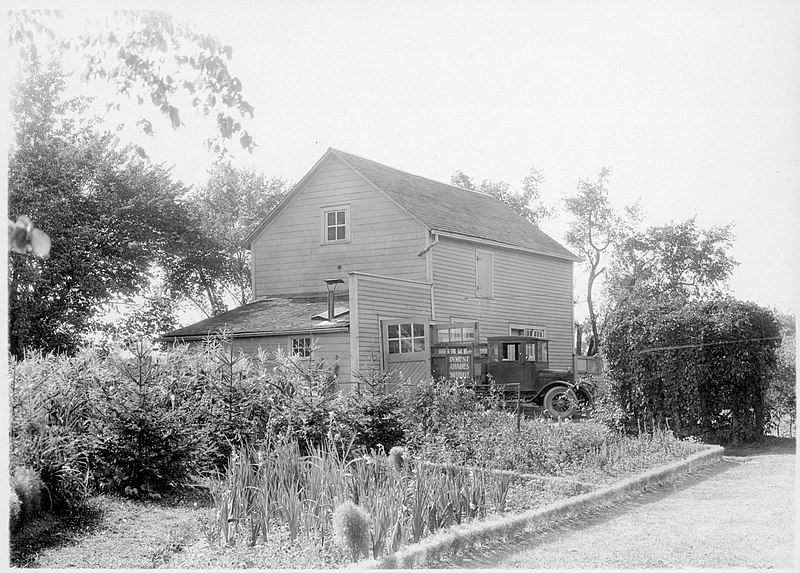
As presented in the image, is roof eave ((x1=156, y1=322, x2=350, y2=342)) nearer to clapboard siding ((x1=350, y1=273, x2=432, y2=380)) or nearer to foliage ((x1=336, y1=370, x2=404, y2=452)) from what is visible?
clapboard siding ((x1=350, y1=273, x2=432, y2=380))

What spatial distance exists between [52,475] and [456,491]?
337cm

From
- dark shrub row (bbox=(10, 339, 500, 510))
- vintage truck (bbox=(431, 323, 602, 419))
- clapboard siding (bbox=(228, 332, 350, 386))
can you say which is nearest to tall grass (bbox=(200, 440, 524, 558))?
dark shrub row (bbox=(10, 339, 500, 510))

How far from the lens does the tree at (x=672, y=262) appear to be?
2539 cm

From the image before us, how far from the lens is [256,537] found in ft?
18.9

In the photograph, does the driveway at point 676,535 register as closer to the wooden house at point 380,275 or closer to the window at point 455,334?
the wooden house at point 380,275

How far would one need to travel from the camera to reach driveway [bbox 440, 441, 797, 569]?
573cm

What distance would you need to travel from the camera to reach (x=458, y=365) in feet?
56.7

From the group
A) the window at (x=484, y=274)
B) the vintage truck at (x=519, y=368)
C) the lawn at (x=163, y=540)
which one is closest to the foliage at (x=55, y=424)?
the lawn at (x=163, y=540)

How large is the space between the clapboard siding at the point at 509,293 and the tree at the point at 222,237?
607 centimetres

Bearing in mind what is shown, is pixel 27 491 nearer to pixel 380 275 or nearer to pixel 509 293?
pixel 380 275

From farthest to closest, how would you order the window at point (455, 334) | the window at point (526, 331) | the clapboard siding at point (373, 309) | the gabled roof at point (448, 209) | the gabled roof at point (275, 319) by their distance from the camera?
the window at point (526, 331), the gabled roof at point (448, 209), the window at point (455, 334), the gabled roof at point (275, 319), the clapboard siding at point (373, 309)

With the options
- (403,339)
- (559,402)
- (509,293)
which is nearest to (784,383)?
(559,402)

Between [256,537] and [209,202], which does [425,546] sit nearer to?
[256,537]

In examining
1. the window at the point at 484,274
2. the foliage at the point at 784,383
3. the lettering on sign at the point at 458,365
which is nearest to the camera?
the foliage at the point at 784,383
